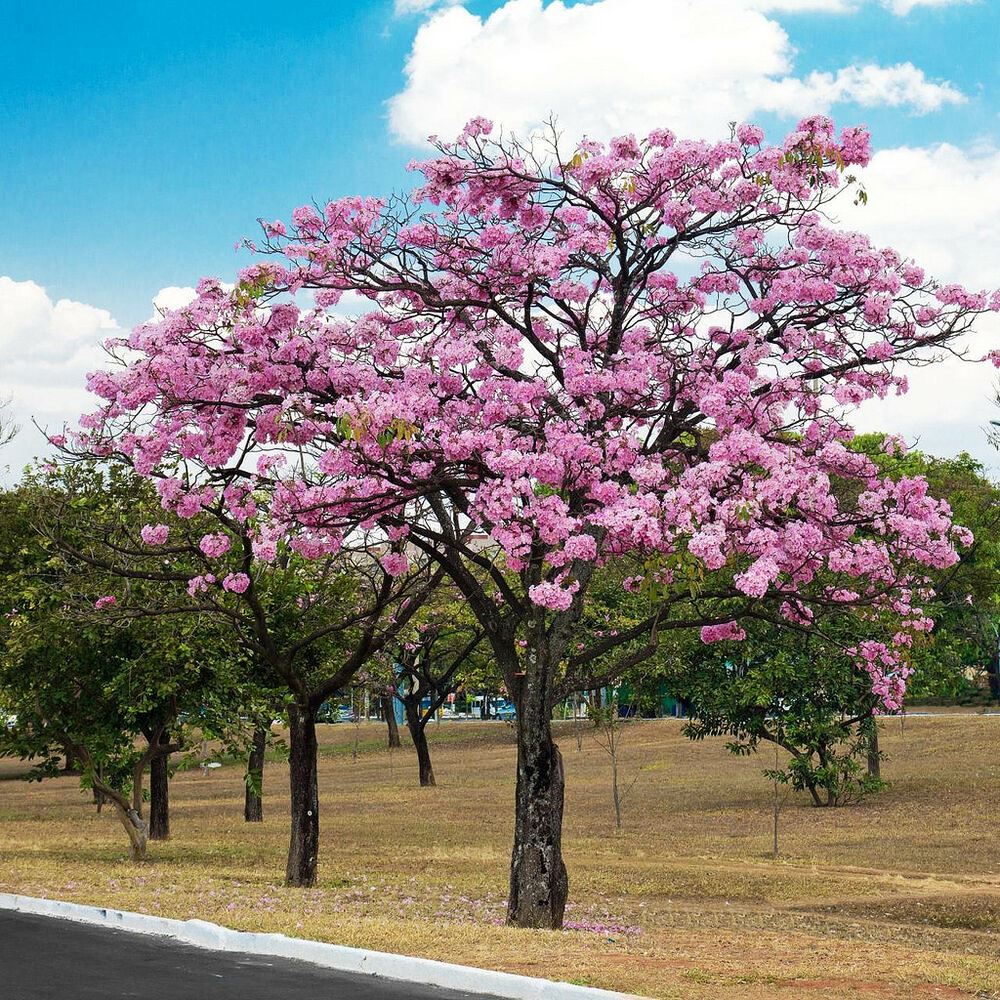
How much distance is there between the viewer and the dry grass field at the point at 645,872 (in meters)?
11.9

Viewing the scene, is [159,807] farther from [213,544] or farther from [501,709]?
[501,709]

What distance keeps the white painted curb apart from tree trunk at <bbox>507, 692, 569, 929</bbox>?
15.0 ft

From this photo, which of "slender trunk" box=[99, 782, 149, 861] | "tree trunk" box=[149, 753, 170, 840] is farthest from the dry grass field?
"tree trunk" box=[149, 753, 170, 840]

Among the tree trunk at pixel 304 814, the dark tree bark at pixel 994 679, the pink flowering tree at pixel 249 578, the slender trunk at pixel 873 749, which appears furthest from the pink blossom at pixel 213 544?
the dark tree bark at pixel 994 679

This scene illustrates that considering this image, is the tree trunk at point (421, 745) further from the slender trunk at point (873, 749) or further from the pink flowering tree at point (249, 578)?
the pink flowering tree at point (249, 578)

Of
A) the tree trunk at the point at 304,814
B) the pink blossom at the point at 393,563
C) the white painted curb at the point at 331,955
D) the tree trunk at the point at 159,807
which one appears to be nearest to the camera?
the white painted curb at the point at 331,955

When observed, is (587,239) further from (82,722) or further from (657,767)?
(657,767)

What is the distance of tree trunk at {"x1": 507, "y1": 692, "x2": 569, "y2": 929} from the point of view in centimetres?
1678

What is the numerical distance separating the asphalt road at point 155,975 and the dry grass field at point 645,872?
894mm

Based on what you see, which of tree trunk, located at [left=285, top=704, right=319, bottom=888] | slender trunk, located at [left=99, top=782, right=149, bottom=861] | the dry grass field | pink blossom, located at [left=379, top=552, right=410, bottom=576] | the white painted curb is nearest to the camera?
the white painted curb

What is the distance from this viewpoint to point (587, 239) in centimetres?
1678

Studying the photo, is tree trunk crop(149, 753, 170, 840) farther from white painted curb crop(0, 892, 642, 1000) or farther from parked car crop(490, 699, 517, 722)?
parked car crop(490, 699, 517, 722)

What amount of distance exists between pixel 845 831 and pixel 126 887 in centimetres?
2032

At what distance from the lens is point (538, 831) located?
1686cm
